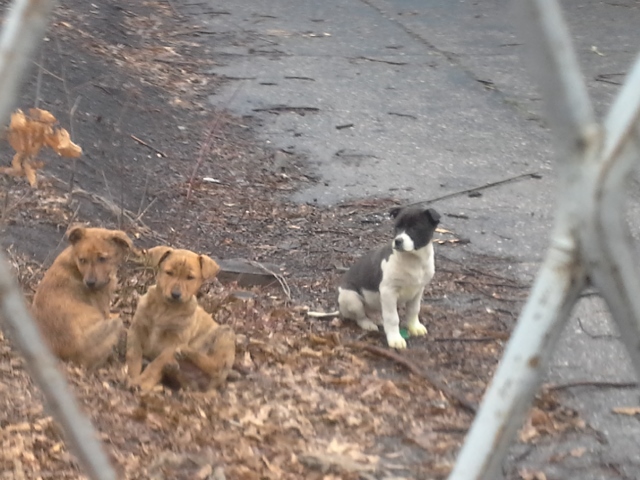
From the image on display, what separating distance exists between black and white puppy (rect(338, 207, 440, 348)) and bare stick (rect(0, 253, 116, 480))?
4.09 meters

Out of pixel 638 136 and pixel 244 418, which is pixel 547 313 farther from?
pixel 244 418

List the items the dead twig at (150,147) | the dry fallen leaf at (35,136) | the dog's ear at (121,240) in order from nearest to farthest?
the dry fallen leaf at (35,136) < the dog's ear at (121,240) < the dead twig at (150,147)

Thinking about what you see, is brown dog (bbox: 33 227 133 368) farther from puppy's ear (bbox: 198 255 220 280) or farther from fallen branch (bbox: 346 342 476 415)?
fallen branch (bbox: 346 342 476 415)

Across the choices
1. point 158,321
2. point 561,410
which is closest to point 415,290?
point 561,410

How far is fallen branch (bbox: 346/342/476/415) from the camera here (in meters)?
4.66

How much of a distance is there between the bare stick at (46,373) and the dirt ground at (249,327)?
2.44 m

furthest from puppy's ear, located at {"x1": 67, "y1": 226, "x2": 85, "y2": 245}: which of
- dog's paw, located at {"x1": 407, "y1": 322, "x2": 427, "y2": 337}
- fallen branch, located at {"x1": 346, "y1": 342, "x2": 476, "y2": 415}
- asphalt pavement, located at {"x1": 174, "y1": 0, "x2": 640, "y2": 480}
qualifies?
asphalt pavement, located at {"x1": 174, "y1": 0, "x2": 640, "y2": 480}

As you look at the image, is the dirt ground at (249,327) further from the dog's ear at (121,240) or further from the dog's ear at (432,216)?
the dog's ear at (432,216)

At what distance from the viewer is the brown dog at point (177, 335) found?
15.1ft

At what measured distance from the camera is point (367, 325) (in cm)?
573

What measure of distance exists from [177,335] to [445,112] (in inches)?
277

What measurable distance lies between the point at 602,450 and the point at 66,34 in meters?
9.81

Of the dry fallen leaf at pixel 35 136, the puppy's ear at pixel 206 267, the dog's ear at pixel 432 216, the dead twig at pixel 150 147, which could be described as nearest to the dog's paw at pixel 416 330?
the dog's ear at pixel 432 216

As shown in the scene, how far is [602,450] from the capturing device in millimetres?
4191
